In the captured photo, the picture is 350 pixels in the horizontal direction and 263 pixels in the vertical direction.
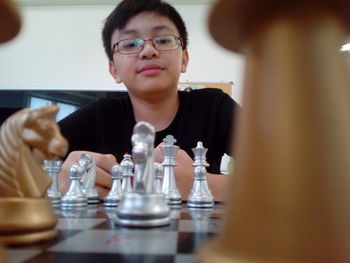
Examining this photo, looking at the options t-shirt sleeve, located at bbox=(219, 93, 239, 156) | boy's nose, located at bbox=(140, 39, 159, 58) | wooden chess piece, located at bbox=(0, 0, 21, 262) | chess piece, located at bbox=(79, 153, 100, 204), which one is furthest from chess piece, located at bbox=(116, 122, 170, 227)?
t-shirt sleeve, located at bbox=(219, 93, 239, 156)

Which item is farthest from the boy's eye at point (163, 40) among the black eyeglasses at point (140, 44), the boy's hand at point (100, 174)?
the boy's hand at point (100, 174)

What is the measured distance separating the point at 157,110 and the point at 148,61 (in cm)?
29

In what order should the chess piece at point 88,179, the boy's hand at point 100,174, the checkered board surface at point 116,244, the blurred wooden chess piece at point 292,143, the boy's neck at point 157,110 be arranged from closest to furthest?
the blurred wooden chess piece at point 292,143 → the checkered board surface at point 116,244 → the chess piece at point 88,179 → the boy's hand at point 100,174 → the boy's neck at point 157,110

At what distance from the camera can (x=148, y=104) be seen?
1683 mm

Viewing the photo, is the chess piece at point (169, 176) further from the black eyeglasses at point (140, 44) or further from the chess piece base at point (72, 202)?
the black eyeglasses at point (140, 44)

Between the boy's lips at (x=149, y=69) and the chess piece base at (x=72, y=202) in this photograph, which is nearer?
the chess piece base at (x=72, y=202)

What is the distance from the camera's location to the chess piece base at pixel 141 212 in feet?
1.92

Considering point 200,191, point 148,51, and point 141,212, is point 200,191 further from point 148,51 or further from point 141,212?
point 148,51

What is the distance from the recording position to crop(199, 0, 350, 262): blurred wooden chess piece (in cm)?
28

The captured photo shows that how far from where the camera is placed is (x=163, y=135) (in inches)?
64.4

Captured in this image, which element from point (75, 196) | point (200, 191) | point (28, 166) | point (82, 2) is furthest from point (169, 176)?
point (82, 2)

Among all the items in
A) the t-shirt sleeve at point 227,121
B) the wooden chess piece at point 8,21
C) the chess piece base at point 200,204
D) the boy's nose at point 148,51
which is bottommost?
the chess piece base at point 200,204

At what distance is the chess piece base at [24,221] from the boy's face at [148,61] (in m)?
1.05

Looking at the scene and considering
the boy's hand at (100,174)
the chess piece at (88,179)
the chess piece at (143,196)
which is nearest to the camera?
the chess piece at (143,196)
